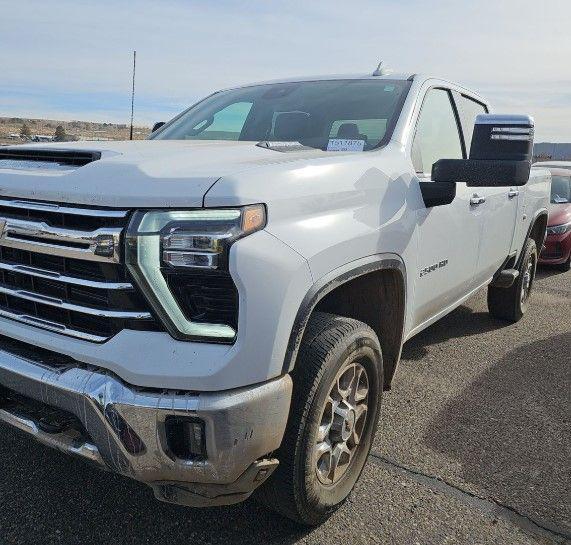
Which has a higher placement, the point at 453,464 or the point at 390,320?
the point at 390,320

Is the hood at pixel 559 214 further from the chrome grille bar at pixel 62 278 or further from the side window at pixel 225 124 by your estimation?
the chrome grille bar at pixel 62 278

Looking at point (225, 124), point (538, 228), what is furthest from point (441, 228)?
point (538, 228)

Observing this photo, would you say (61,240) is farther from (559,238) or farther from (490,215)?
(559,238)

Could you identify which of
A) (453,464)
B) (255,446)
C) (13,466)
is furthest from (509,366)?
(13,466)

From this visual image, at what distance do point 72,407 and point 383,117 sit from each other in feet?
7.04

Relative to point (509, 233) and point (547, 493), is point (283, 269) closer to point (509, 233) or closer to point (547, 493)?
point (547, 493)

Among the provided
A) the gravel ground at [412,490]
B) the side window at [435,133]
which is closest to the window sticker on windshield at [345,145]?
the side window at [435,133]

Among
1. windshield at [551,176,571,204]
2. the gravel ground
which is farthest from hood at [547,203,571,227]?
the gravel ground

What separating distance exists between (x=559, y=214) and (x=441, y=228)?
7011 millimetres

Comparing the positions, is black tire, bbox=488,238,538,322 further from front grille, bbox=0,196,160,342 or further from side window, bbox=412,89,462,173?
front grille, bbox=0,196,160,342

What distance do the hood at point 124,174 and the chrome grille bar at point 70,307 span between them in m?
0.35

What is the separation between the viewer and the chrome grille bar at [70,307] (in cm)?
193

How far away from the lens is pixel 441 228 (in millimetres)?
3242

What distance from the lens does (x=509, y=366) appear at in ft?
14.8
